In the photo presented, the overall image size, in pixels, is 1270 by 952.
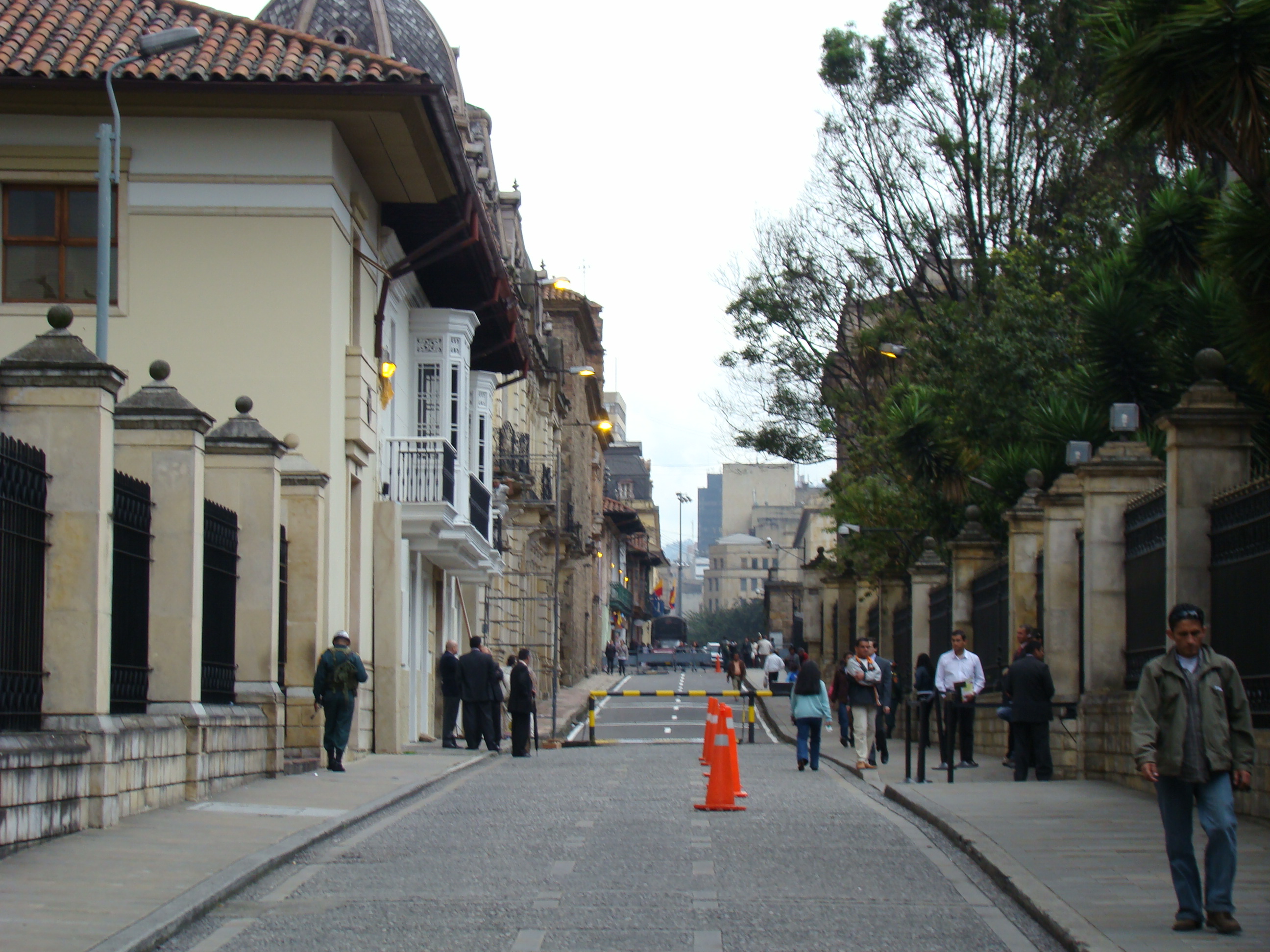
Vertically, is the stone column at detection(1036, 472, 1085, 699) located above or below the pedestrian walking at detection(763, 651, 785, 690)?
above

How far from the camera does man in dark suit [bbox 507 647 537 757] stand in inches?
989

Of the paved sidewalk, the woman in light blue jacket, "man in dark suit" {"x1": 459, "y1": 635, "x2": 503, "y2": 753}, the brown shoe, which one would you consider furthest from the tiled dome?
the brown shoe

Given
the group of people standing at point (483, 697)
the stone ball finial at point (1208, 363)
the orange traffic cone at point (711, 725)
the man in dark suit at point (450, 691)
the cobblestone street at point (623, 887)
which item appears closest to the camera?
the cobblestone street at point (623, 887)

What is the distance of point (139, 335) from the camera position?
22219mm

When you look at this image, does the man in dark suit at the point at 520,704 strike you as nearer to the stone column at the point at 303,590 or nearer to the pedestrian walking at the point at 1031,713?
the stone column at the point at 303,590

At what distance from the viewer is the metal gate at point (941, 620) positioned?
2769 centimetres

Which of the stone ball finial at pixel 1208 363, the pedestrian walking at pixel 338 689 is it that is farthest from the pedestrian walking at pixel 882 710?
the stone ball finial at pixel 1208 363

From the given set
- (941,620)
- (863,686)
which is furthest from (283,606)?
(941,620)

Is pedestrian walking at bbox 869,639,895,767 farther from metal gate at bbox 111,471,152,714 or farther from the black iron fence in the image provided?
metal gate at bbox 111,471,152,714

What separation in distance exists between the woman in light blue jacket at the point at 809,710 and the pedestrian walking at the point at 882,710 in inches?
28.6

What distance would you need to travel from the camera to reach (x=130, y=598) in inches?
575

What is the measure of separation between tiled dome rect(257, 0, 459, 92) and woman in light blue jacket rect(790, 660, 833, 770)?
1590 cm

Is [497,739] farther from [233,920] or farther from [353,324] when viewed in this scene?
[233,920]

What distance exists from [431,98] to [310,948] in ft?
48.7
